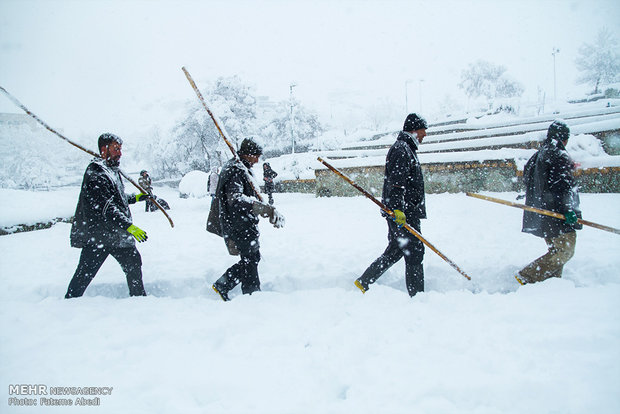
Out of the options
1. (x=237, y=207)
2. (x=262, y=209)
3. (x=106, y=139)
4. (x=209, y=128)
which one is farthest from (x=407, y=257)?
(x=209, y=128)

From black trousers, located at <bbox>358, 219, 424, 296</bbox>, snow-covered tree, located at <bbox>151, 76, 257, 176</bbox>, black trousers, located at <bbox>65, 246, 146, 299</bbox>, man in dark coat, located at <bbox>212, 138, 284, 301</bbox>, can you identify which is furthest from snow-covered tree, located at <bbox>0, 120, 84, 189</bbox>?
black trousers, located at <bbox>358, 219, 424, 296</bbox>

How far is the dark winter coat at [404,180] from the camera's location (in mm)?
3035

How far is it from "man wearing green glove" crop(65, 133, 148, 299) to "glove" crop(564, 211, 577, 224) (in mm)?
4014

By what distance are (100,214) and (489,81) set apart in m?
61.8

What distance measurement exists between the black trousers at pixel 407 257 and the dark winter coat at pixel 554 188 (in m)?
1.27

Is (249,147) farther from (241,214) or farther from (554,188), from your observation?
(554,188)

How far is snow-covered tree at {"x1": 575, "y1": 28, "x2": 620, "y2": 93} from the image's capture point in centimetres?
4141

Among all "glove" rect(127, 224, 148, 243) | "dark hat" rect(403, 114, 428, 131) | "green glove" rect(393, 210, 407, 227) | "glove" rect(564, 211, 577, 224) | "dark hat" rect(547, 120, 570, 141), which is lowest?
"glove" rect(564, 211, 577, 224)

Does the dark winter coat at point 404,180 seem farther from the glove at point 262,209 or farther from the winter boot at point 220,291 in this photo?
the winter boot at point 220,291

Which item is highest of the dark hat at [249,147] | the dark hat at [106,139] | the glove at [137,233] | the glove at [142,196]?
the dark hat at [106,139]

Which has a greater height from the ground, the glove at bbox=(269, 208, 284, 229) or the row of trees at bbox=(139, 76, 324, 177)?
the row of trees at bbox=(139, 76, 324, 177)

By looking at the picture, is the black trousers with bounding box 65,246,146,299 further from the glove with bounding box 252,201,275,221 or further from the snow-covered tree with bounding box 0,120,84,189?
the snow-covered tree with bounding box 0,120,84,189

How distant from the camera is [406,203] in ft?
A: 10.4

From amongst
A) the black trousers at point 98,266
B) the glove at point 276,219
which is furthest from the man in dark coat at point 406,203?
the black trousers at point 98,266
